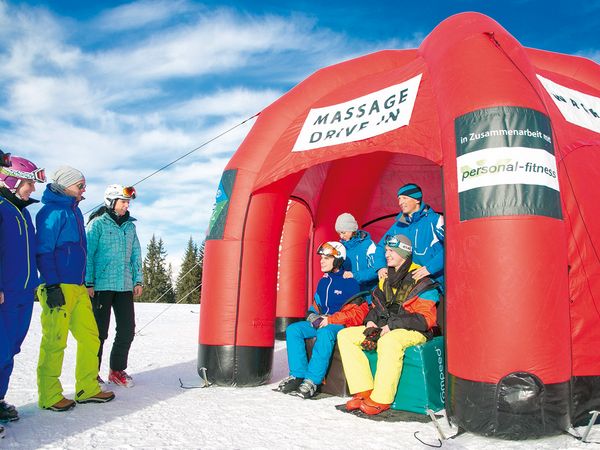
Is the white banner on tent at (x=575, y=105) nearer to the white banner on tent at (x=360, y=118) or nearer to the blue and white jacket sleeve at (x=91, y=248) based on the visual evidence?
the white banner on tent at (x=360, y=118)

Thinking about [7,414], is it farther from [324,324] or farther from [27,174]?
[324,324]

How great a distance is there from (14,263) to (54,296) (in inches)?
15.9

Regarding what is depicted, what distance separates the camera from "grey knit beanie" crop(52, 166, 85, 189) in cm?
397

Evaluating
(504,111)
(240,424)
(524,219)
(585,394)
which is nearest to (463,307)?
(524,219)

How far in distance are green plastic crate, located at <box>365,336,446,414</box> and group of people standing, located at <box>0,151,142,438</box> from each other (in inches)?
89.4

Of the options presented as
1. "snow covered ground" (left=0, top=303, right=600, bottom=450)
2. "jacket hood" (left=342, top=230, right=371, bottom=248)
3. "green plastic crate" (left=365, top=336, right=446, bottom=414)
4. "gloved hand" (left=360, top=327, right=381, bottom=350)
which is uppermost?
"jacket hood" (left=342, top=230, right=371, bottom=248)

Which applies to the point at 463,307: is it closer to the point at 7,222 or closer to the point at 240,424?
the point at 240,424

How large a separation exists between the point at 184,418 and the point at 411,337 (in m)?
1.70

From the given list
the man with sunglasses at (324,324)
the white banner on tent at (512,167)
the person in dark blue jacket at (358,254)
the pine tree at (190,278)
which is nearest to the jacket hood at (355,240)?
the person in dark blue jacket at (358,254)

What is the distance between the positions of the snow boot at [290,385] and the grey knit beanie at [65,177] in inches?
94.4

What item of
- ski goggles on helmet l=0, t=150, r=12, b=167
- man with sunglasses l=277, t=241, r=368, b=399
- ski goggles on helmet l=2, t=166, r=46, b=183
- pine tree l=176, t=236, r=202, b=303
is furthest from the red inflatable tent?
pine tree l=176, t=236, r=202, b=303

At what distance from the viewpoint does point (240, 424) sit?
350 cm

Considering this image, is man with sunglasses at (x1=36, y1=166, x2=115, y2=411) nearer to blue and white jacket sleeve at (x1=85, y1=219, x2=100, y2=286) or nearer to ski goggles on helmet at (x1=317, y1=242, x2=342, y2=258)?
blue and white jacket sleeve at (x1=85, y1=219, x2=100, y2=286)

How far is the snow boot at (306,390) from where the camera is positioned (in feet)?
14.1
